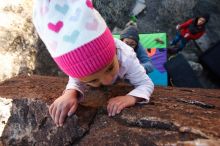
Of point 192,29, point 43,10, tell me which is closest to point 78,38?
point 43,10

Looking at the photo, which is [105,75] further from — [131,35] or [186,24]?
[186,24]

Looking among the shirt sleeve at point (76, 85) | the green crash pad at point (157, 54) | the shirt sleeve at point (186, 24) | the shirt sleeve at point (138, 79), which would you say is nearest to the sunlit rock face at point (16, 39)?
the green crash pad at point (157, 54)

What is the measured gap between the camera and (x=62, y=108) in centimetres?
150

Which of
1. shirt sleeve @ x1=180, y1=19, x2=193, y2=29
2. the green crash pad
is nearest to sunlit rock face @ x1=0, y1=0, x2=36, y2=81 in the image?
the green crash pad

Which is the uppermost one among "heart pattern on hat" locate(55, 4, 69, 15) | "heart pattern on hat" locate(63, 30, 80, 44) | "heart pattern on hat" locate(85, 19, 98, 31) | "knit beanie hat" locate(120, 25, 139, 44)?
"heart pattern on hat" locate(55, 4, 69, 15)

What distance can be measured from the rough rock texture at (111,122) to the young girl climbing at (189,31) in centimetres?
345

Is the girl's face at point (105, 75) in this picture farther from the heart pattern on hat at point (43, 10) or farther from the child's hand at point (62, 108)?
the heart pattern on hat at point (43, 10)

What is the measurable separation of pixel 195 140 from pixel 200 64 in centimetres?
431

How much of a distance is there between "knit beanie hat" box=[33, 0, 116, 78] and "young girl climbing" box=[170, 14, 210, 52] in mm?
4059

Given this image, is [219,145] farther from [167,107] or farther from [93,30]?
[93,30]

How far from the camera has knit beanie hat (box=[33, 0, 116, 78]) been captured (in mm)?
1250

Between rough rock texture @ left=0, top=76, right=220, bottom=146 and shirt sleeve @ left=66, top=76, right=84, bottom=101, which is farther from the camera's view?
shirt sleeve @ left=66, top=76, right=84, bottom=101

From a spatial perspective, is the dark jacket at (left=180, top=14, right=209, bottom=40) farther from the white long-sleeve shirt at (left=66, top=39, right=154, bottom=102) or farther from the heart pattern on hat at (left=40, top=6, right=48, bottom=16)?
the heart pattern on hat at (left=40, top=6, right=48, bottom=16)

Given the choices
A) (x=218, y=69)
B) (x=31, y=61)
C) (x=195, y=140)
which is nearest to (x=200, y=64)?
(x=218, y=69)
